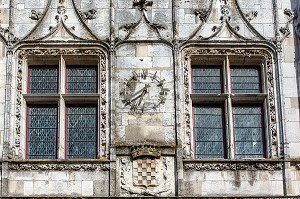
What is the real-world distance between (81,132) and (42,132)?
29.8 inches

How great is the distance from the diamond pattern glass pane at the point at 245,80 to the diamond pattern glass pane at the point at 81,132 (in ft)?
9.37

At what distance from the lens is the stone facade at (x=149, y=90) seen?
650 inches

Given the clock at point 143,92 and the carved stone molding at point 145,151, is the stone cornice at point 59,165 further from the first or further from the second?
the clock at point 143,92

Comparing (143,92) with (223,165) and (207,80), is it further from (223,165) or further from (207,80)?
(223,165)

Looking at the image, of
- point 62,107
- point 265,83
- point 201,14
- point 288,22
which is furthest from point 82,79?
point 288,22

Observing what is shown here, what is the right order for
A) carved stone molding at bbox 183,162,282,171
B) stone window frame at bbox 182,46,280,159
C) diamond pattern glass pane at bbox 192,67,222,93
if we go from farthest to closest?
diamond pattern glass pane at bbox 192,67,222,93, stone window frame at bbox 182,46,280,159, carved stone molding at bbox 183,162,282,171

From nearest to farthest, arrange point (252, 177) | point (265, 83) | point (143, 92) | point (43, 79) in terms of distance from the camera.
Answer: point (252, 177), point (143, 92), point (265, 83), point (43, 79)

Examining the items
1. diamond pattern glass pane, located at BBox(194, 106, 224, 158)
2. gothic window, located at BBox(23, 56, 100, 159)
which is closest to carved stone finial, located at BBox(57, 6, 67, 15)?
gothic window, located at BBox(23, 56, 100, 159)

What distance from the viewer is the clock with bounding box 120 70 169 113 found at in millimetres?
A: 17047

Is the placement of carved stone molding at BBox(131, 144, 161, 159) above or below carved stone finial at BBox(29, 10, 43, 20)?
below

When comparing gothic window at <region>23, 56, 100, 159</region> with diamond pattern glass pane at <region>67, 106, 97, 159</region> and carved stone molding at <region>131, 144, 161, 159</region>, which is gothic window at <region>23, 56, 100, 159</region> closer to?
diamond pattern glass pane at <region>67, 106, 97, 159</region>

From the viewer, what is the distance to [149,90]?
1720 cm

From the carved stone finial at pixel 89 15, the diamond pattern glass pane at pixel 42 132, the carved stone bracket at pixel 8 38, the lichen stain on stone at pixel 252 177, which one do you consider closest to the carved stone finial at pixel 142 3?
the carved stone finial at pixel 89 15

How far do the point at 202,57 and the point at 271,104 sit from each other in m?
1.67
